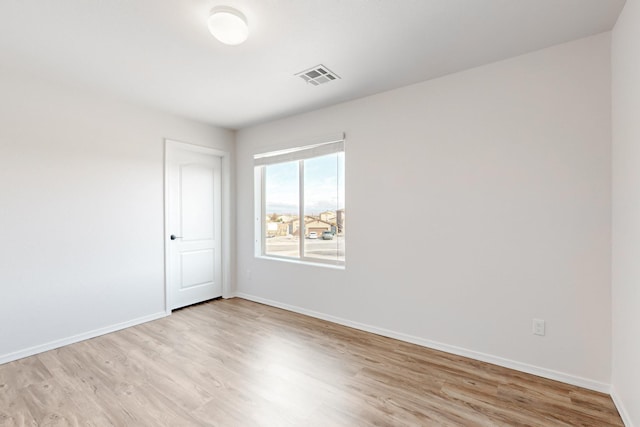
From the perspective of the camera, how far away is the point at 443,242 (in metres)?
2.65

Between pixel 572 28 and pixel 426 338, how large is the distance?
2689 mm

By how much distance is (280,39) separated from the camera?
6.89ft

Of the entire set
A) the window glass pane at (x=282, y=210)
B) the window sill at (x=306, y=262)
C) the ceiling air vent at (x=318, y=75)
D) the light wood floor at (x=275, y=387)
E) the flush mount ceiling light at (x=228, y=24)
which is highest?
the ceiling air vent at (x=318, y=75)

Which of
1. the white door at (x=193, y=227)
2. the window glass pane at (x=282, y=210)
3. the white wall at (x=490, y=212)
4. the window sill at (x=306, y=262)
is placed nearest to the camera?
the white wall at (x=490, y=212)

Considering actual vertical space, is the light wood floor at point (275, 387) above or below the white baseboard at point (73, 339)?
below

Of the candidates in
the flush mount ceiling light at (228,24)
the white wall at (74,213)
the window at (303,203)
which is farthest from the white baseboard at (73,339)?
the flush mount ceiling light at (228,24)

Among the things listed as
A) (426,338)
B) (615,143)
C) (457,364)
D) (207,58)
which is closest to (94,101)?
(207,58)

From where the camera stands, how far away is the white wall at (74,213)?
2537 millimetres

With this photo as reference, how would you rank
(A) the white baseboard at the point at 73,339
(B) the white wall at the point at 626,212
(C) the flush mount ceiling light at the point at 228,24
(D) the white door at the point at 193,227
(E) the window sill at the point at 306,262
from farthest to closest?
(D) the white door at the point at 193,227, (E) the window sill at the point at 306,262, (A) the white baseboard at the point at 73,339, (C) the flush mount ceiling light at the point at 228,24, (B) the white wall at the point at 626,212

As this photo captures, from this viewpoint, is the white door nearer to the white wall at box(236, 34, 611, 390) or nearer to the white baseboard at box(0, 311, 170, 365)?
the white baseboard at box(0, 311, 170, 365)

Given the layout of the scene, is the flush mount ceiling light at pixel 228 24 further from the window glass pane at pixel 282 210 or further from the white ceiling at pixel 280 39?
the window glass pane at pixel 282 210

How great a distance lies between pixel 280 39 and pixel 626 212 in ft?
8.27

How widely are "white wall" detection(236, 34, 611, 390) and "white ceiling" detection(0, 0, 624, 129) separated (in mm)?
271

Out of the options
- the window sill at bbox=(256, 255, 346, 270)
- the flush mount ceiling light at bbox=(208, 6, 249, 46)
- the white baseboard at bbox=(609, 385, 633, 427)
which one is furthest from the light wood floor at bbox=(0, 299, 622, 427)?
the flush mount ceiling light at bbox=(208, 6, 249, 46)
